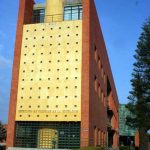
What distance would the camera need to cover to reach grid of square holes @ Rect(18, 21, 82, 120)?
35656mm

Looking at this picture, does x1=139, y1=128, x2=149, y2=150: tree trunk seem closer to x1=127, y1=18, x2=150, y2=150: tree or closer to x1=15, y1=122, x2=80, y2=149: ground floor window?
x1=127, y1=18, x2=150, y2=150: tree

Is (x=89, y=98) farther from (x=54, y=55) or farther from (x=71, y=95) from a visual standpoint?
(x=54, y=55)

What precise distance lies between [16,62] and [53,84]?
4.80 metres

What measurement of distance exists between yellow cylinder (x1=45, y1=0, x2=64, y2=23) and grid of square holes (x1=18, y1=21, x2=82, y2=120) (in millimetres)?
3126

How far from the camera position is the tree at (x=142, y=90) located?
41.1 meters

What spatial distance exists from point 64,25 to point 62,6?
17.0 feet

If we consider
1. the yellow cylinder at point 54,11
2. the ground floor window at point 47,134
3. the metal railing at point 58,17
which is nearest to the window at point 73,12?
the metal railing at point 58,17

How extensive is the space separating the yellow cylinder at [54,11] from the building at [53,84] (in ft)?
8.29

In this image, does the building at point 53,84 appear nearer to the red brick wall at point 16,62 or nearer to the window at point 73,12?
the red brick wall at point 16,62

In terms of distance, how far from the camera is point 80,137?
3378 cm

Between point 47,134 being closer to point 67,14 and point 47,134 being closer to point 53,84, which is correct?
point 53,84

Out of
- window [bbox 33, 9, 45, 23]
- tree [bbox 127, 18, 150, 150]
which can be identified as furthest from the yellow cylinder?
tree [bbox 127, 18, 150, 150]

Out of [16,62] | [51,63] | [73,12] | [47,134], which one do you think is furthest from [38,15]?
[47,134]

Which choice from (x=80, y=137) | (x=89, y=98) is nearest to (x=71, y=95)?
(x=89, y=98)
